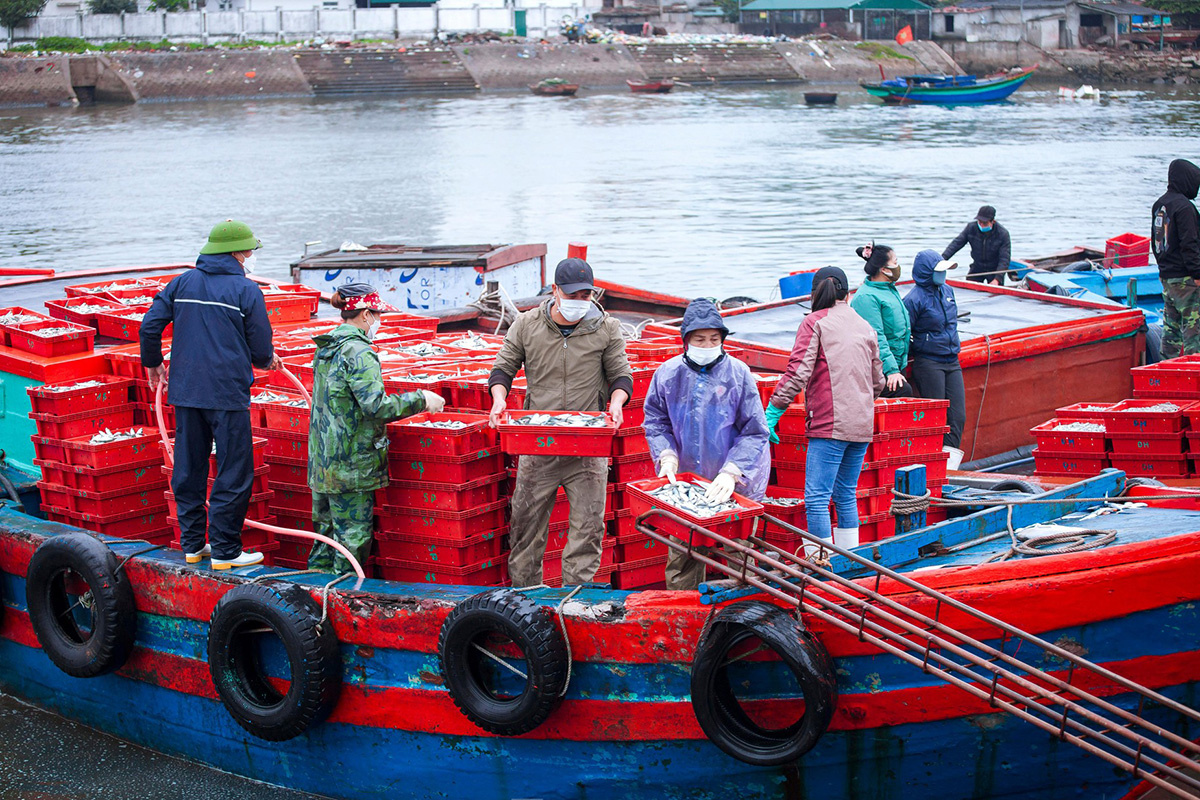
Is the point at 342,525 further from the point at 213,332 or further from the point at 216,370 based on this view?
the point at 213,332

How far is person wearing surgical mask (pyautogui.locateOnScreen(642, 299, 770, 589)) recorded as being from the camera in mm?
5516

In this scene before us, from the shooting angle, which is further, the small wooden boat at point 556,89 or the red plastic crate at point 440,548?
the small wooden boat at point 556,89

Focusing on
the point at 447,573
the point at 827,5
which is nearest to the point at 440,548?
A: the point at 447,573

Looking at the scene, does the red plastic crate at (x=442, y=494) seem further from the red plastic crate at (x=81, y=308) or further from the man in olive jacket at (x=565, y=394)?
the red plastic crate at (x=81, y=308)

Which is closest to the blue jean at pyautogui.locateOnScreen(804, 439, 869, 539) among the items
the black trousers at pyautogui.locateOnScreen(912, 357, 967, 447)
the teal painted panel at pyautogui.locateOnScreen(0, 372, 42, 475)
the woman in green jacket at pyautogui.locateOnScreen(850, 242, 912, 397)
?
the woman in green jacket at pyautogui.locateOnScreen(850, 242, 912, 397)

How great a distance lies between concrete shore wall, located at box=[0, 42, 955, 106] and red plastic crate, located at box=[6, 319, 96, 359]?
67.3 metres

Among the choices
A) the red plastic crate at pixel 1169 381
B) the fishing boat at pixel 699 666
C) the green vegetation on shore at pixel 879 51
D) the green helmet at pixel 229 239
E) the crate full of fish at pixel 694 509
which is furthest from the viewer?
the green vegetation on shore at pixel 879 51

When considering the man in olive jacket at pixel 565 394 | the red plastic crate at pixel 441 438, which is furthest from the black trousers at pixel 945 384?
the red plastic crate at pixel 441 438

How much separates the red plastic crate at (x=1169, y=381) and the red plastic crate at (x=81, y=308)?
24.6 ft

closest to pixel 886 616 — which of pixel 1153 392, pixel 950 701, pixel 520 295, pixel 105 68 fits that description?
pixel 950 701

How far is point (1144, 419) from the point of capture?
7680 millimetres

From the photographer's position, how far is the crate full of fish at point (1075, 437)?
790 centimetres

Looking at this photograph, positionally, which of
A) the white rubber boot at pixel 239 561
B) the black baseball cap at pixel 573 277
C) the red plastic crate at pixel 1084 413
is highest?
the black baseball cap at pixel 573 277

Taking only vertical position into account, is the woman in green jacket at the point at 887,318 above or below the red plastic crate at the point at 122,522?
above
